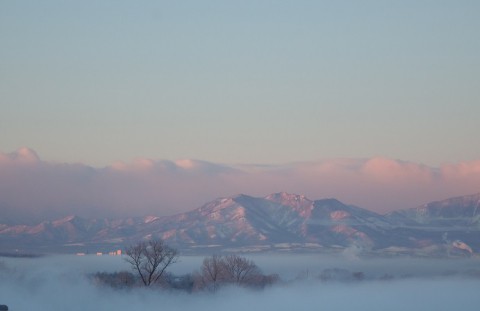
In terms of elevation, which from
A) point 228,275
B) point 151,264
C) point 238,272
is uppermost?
point 151,264

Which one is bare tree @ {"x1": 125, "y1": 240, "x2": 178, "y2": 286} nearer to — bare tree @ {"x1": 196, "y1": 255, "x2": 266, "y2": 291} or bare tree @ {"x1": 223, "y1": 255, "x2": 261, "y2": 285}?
bare tree @ {"x1": 196, "y1": 255, "x2": 266, "y2": 291}

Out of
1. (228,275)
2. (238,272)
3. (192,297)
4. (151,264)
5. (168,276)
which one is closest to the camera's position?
(192,297)

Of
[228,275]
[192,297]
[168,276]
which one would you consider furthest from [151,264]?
[192,297]

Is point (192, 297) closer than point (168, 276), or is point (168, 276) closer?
point (192, 297)

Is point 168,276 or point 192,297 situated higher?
point 168,276

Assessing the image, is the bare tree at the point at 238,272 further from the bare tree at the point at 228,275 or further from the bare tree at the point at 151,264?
the bare tree at the point at 151,264

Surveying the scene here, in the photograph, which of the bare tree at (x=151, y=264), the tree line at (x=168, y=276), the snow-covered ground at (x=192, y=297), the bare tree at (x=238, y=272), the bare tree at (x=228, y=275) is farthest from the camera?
the bare tree at (x=238, y=272)

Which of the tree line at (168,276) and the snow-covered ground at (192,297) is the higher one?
the tree line at (168,276)

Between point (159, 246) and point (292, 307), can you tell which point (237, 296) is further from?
point (159, 246)

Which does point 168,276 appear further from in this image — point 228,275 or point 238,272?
point 238,272

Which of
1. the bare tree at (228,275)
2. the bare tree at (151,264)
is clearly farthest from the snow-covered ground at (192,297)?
the bare tree at (151,264)

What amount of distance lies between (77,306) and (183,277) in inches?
2219

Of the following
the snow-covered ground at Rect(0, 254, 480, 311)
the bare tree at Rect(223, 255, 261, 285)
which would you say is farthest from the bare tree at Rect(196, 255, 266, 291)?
the snow-covered ground at Rect(0, 254, 480, 311)

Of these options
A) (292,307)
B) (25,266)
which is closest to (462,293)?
(292,307)
